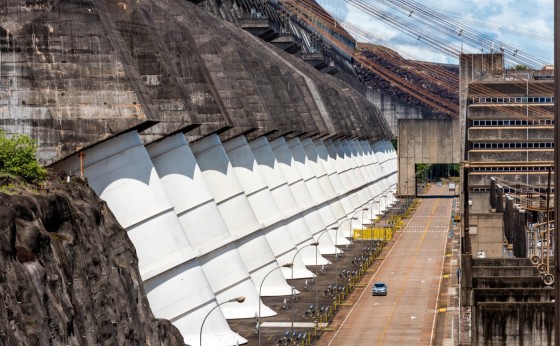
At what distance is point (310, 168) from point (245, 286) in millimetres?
42354

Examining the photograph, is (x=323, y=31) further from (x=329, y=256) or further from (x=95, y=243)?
(x=95, y=243)

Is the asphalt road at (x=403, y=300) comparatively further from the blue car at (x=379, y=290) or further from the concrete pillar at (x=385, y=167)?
the concrete pillar at (x=385, y=167)

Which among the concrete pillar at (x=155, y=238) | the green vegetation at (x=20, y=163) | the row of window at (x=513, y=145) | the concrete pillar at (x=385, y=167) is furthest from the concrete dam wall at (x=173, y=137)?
the concrete pillar at (x=385, y=167)

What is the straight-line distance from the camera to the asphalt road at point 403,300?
6231 cm

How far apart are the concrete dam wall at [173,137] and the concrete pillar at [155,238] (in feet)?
0.16

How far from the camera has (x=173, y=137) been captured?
63.3 meters

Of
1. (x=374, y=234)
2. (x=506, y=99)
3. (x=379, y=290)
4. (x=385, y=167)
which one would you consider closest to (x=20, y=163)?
(x=379, y=290)

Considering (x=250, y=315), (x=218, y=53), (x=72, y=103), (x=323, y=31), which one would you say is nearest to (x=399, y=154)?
(x=323, y=31)

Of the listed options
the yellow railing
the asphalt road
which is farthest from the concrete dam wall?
the yellow railing

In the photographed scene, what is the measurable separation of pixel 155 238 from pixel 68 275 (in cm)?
2122

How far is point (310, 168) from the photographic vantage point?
357 feet

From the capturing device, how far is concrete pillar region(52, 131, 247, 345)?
54500mm

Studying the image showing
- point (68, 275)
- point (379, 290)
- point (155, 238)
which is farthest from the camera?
point (379, 290)

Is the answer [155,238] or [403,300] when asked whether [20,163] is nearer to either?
[155,238]
